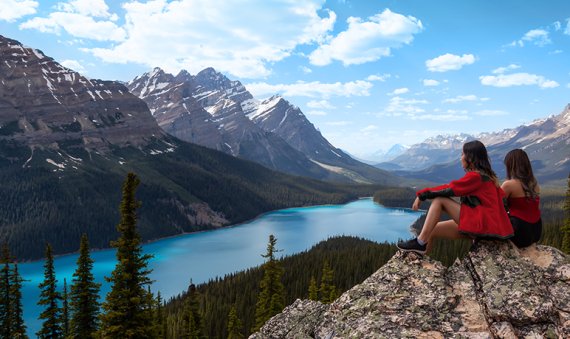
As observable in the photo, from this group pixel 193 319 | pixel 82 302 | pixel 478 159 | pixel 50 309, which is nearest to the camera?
pixel 478 159

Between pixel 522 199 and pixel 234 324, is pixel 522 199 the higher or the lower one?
the higher one

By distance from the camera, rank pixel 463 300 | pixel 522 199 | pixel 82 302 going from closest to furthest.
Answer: pixel 463 300
pixel 522 199
pixel 82 302

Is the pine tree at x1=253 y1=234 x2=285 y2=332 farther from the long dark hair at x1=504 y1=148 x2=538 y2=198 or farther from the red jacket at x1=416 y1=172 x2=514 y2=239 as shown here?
the red jacket at x1=416 y1=172 x2=514 y2=239

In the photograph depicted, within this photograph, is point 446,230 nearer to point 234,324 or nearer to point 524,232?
point 524,232

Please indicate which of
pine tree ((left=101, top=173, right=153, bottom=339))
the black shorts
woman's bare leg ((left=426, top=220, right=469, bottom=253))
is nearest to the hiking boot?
woman's bare leg ((left=426, top=220, right=469, bottom=253))

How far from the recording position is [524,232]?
12.3 meters

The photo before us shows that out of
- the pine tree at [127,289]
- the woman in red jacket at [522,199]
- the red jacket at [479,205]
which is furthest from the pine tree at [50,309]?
the woman in red jacket at [522,199]

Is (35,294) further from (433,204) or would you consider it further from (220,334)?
(433,204)

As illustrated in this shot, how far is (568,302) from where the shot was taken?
1067 cm

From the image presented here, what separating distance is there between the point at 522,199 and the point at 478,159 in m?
2.02

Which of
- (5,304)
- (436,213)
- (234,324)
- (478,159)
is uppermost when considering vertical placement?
(478,159)

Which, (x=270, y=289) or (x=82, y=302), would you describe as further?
(x=270, y=289)

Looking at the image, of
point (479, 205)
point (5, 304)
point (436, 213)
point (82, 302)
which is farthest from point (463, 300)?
point (5, 304)

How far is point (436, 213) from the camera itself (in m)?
12.2
